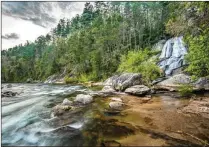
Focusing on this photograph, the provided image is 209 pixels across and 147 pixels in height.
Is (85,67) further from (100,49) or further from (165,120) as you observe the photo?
(165,120)

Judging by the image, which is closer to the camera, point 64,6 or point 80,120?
point 64,6

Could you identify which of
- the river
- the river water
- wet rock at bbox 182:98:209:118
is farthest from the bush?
the river water

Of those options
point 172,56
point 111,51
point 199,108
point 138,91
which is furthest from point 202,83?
point 111,51

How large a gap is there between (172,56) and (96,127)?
1665 cm

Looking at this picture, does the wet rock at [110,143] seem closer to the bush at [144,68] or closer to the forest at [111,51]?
the bush at [144,68]

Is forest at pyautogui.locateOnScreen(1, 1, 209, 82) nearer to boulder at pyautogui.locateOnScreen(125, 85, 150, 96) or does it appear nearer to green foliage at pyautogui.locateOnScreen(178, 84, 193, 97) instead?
boulder at pyautogui.locateOnScreen(125, 85, 150, 96)

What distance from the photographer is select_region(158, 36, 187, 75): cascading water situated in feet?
60.0

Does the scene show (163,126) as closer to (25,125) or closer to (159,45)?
(25,125)

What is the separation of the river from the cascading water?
11117mm

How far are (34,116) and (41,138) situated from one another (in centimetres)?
206

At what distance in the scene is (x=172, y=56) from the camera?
20.5 meters

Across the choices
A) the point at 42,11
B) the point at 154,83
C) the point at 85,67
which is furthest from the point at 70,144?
the point at 85,67

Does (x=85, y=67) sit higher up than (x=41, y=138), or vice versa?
(x=85, y=67)

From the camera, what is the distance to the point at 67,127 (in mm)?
5402
